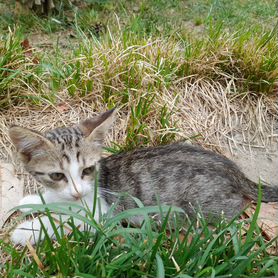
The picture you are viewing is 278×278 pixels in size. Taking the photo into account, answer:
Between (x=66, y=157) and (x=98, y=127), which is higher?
(x=98, y=127)

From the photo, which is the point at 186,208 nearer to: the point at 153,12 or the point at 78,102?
the point at 78,102

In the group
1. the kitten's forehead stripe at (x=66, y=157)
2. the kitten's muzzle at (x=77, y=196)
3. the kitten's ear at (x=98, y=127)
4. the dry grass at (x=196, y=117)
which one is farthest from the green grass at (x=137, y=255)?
the dry grass at (x=196, y=117)

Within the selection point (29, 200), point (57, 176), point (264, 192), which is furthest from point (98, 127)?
point (264, 192)

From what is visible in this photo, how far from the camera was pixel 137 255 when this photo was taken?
8.66 feet

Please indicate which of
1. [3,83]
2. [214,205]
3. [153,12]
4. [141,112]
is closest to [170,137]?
[141,112]

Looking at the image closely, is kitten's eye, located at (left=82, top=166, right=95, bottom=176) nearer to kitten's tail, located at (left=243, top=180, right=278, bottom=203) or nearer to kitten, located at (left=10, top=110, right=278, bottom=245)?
kitten, located at (left=10, top=110, right=278, bottom=245)

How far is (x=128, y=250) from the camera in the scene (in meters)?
2.72

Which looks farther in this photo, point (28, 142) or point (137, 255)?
point (28, 142)

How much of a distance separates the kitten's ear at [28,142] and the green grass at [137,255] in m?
0.56

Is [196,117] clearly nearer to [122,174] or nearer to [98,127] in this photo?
[122,174]

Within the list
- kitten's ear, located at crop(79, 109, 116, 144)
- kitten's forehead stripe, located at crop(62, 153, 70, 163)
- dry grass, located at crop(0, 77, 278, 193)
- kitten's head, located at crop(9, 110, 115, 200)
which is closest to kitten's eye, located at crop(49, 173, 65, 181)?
kitten's head, located at crop(9, 110, 115, 200)

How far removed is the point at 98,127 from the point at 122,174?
48 centimetres

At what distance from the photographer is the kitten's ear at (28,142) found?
305cm

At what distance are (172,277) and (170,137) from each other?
1827 millimetres
